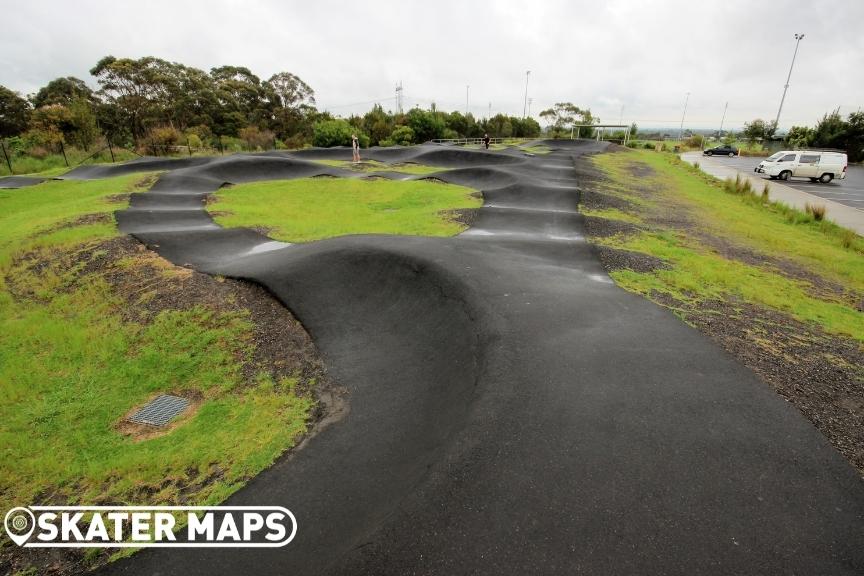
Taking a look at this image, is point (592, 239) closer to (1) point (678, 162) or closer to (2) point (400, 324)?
(2) point (400, 324)

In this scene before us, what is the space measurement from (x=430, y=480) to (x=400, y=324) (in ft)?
13.1

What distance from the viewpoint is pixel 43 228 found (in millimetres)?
12102

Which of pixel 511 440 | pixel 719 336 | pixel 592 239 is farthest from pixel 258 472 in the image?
pixel 592 239

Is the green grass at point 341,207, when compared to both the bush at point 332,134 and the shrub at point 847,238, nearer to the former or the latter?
the shrub at point 847,238

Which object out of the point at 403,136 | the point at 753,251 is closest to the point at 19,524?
the point at 753,251

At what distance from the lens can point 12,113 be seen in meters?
38.9

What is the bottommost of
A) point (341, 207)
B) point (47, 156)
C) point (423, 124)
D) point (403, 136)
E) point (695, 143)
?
point (341, 207)

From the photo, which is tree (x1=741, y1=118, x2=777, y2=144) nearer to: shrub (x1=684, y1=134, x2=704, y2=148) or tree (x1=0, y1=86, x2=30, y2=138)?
shrub (x1=684, y1=134, x2=704, y2=148)

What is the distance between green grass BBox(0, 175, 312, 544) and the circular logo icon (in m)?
0.16

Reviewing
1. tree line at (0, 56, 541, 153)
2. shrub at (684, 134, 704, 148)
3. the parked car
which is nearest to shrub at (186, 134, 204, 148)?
tree line at (0, 56, 541, 153)

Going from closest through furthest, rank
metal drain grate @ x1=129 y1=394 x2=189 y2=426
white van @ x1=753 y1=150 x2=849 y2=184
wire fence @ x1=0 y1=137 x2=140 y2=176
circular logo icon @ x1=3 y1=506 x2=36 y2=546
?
circular logo icon @ x1=3 y1=506 x2=36 y2=546 < metal drain grate @ x1=129 y1=394 x2=189 y2=426 < white van @ x1=753 y1=150 x2=849 y2=184 < wire fence @ x1=0 y1=137 x2=140 y2=176

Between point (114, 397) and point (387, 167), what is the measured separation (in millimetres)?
23151

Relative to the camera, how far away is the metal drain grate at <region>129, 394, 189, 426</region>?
219 inches

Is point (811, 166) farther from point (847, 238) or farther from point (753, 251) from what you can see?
point (753, 251)
